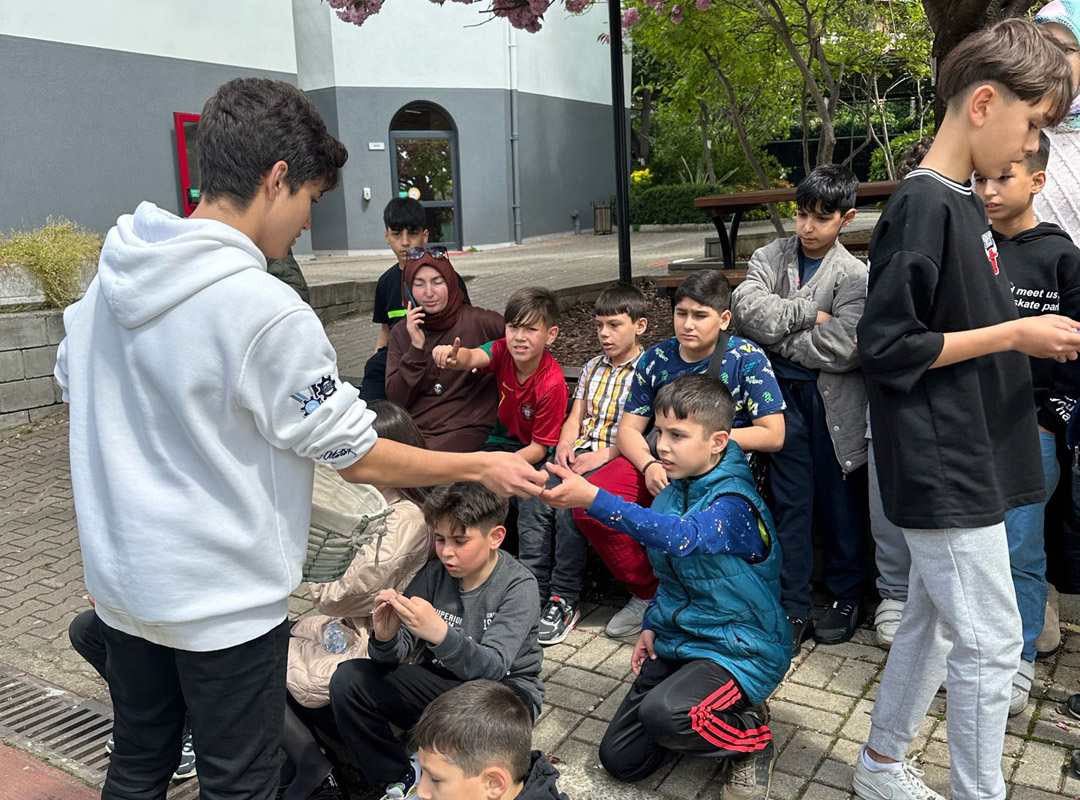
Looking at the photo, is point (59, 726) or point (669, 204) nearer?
point (59, 726)

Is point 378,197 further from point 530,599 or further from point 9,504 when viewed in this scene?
point 530,599

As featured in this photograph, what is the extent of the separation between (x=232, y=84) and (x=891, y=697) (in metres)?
2.36

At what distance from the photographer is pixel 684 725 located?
2.79m

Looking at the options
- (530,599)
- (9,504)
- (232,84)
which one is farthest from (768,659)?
(9,504)

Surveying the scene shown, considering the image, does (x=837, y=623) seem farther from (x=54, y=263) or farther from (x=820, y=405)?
(x=54, y=263)

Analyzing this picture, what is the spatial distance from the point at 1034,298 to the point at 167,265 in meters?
2.69

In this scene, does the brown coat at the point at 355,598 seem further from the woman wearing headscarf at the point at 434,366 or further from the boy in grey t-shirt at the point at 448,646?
the woman wearing headscarf at the point at 434,366

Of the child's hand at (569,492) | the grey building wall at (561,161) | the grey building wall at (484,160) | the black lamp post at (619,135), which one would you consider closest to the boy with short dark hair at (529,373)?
Answer: the child's hand at (569,492)

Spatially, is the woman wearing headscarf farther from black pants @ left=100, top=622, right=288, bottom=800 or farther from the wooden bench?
black pants @ left=100, top=622, right=288, bottom=800

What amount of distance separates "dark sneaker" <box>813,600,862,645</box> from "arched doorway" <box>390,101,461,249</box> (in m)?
17.1

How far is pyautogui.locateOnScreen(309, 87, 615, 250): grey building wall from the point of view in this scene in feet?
62.9

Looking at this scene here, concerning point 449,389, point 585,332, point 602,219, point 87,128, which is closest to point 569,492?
point 449,389

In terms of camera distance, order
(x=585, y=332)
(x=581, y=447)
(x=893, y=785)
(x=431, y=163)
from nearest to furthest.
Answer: (x=893, y=785), (x=581, y=447), (x=585, y=332), (x=431, y=163)

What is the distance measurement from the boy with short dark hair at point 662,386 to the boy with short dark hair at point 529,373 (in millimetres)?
410
